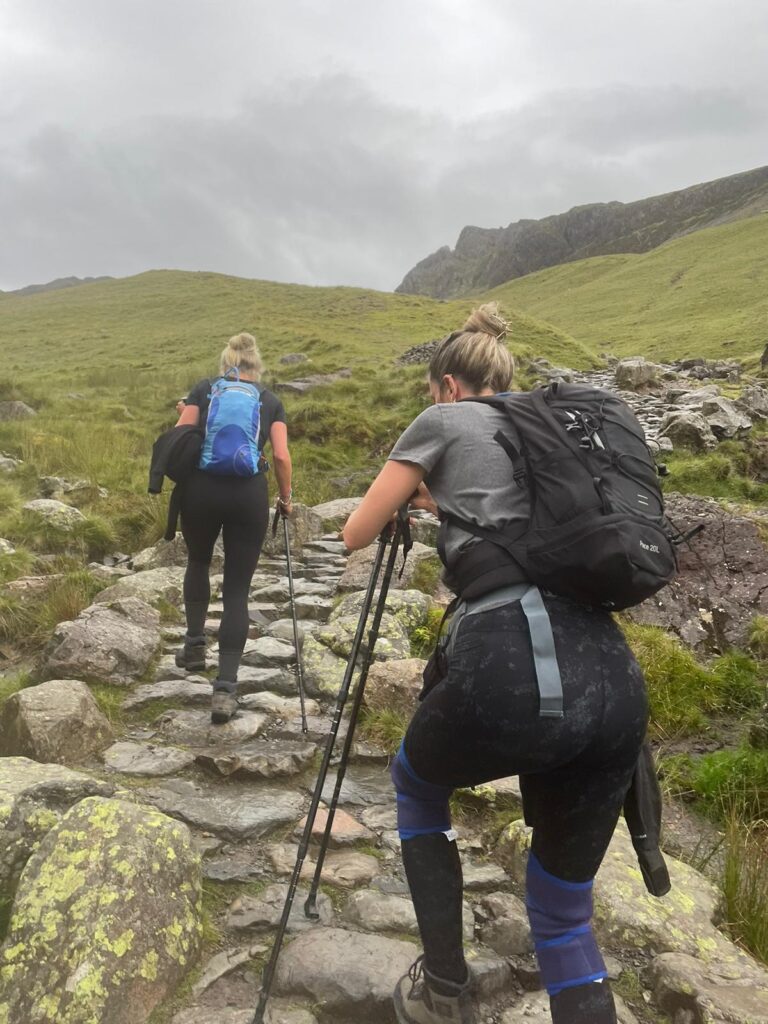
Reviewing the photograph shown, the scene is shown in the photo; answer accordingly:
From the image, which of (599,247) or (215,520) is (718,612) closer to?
(215,520)

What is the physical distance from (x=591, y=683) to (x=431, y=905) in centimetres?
114

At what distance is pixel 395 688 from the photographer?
5.71 meters

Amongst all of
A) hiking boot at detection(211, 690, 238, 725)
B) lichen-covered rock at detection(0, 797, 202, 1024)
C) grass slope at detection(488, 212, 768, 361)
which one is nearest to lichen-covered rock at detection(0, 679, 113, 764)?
hiking boot at detection(211, 690, 238, 725)

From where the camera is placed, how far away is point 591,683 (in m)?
2.24

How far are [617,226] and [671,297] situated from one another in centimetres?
11455

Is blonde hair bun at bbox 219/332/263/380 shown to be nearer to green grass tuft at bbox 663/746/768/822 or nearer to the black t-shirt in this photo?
the black t-shirt

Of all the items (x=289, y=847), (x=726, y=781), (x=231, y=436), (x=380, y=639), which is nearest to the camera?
(x=289, y=847)

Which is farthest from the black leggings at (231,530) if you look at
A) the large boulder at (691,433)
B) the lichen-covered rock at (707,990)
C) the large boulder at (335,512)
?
the large boulder at (691,433)

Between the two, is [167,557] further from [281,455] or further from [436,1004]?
[436,1004]

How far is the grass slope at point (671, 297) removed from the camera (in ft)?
166

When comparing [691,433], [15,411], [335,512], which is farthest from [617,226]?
[335,512]

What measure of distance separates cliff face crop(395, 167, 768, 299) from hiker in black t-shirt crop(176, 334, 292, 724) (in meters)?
164

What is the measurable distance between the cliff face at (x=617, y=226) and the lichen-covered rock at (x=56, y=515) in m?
162

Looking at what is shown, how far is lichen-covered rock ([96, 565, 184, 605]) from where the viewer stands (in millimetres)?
7684
